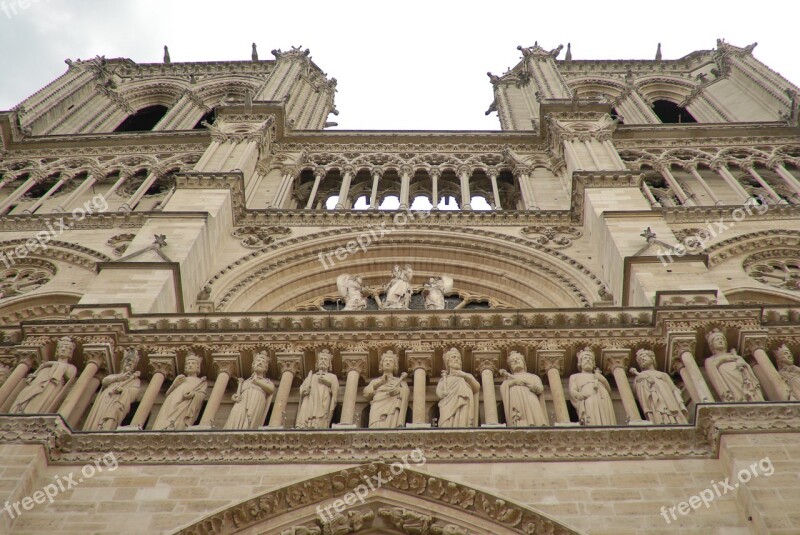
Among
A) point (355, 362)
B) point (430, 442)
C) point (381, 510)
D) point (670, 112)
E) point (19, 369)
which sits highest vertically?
point (670, 112)

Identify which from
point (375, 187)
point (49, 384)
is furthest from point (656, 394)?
point (375, 187)

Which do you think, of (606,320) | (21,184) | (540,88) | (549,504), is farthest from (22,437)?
(540,88)

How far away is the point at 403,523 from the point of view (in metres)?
9.25

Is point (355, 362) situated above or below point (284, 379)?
above

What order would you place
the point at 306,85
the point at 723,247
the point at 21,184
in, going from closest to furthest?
the point at 723,247 < the point at 21,184 < the point at 306,85

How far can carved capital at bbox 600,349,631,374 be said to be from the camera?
11.8m

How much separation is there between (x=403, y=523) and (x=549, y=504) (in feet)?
4.93

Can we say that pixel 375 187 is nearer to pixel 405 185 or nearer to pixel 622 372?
pixel 405 185

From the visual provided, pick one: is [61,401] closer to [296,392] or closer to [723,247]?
[296,392]

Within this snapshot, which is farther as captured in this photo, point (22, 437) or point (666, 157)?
point (666, 157)

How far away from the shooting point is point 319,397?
36.6ft

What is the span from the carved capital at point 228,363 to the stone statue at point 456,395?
2.72 metres

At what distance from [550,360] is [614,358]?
84 centimetres

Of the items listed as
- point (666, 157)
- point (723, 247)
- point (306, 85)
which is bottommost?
point (723, 247)
